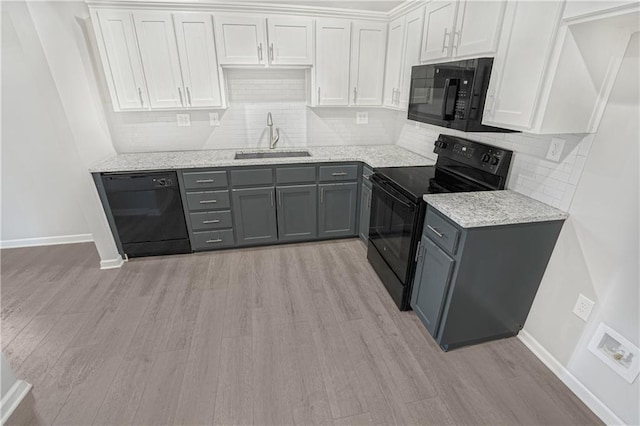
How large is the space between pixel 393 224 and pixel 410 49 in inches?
62.9

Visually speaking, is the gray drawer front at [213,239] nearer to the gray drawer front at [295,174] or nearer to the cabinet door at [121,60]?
the gray drawer front at [295,174]

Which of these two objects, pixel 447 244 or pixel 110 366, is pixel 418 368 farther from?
pixel 110 366

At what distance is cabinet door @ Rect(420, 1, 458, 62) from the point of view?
82.7 inches

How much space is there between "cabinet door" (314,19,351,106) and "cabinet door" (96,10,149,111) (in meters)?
1.65

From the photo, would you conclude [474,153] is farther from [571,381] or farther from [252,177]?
[252,177]

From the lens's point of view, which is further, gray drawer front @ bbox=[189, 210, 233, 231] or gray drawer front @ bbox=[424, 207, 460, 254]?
gray drawer front @ bbox=[189, 210, 233, 231]

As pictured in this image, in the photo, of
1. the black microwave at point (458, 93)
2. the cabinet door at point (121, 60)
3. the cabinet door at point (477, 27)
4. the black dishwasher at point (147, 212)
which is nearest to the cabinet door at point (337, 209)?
the black microwave at point (458, 93)

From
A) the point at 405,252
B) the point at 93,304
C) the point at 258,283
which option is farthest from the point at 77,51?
the point at 405,252

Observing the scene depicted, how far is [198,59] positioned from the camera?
2746mm

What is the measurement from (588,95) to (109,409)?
2984 millimetres

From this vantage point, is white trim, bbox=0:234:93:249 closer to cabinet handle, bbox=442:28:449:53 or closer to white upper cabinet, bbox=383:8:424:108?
white upper cabinet, bbox=383:8:424:108

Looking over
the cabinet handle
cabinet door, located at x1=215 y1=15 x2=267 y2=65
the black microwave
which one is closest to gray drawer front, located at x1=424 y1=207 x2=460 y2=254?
the black microwave

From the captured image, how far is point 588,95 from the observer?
150 centimetres

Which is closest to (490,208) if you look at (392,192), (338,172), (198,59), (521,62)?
(392,192)
